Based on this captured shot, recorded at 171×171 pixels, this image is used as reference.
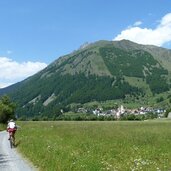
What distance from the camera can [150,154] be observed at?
78.5 feet

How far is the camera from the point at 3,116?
122 m

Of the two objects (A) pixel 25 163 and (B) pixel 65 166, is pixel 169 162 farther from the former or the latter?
(A) pixel 25 163

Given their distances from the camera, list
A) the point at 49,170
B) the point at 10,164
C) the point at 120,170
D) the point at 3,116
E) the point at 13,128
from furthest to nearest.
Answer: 1. the point at 3,116
2. the point at 13,128
3. the point at 10,164
4. the point at 49,170
5. the point at 120,170

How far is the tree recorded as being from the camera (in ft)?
400

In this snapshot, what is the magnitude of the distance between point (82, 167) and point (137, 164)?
2.42m

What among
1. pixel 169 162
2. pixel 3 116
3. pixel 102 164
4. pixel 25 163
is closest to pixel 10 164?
pixel 25 163

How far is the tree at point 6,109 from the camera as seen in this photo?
400 ft

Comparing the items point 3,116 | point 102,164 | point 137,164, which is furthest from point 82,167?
point 3,116

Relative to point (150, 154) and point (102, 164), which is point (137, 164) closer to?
point (102, 164)

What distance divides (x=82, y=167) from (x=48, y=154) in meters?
6.60

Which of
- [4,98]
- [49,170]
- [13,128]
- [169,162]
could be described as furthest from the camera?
[4,98]

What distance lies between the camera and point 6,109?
12350 cm

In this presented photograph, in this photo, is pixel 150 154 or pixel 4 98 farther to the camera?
pixel 4 98

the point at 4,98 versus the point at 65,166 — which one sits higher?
the point at 4,98
